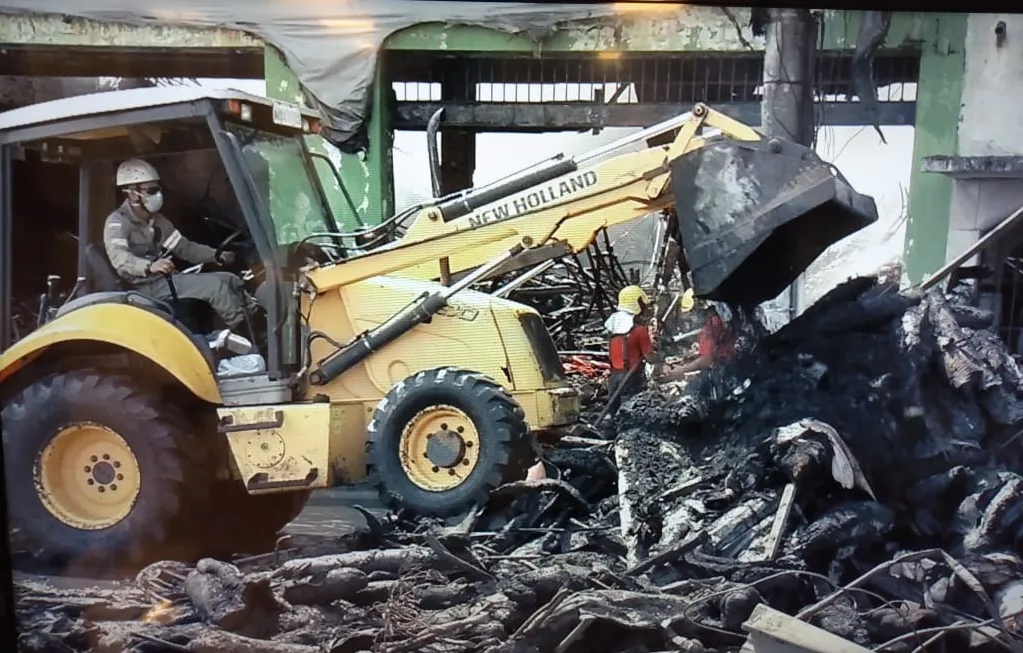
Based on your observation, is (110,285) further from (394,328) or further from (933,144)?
(933,144)

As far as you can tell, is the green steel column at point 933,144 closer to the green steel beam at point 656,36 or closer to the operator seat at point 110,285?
the green steel beam at point 656,36

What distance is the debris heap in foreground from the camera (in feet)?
5.14

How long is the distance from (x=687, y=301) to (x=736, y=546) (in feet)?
1.39

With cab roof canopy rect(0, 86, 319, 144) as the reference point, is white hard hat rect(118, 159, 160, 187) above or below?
below

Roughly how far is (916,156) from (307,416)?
113 cm

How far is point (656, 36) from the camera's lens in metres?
1.57

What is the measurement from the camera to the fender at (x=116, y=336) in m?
1.58

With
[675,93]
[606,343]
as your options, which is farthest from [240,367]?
[675,93]

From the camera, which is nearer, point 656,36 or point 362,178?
point 656,36

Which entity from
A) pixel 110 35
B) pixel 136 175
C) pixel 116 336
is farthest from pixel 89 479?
pixel 110 35

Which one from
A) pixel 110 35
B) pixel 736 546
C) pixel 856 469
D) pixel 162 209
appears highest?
pixel 110 35

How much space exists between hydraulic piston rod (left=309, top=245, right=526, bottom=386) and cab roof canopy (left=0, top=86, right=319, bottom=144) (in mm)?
449

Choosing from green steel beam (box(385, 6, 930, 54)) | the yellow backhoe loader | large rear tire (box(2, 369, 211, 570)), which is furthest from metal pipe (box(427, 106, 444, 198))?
large rear tire (box(2, 369, 211, 570))

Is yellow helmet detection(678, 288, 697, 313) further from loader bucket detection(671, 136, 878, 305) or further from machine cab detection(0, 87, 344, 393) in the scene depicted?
machine cab detection(0, 87, 344, 393)
